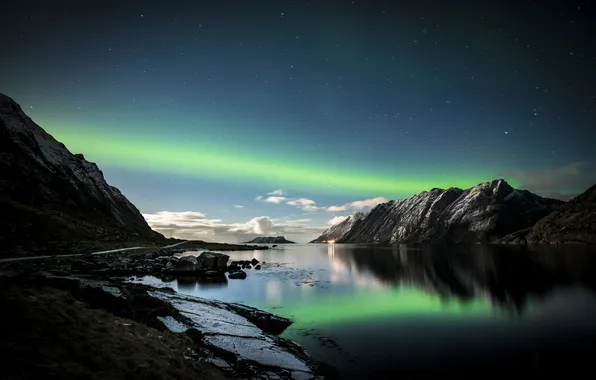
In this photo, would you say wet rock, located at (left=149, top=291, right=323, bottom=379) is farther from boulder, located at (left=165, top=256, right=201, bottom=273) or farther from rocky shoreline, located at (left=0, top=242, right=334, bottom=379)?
boulder, located at (left=165, top=256, right=201, bottom=273)

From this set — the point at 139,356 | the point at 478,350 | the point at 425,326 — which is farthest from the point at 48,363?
the point at 425,326

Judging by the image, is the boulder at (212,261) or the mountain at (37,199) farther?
the mountain at (37,199)

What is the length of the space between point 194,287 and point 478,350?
44.5 meters

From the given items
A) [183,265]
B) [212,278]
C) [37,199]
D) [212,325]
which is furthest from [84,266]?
→ [37,199]

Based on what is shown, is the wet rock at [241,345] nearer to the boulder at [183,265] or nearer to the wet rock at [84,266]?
the wet rock at [84,266]

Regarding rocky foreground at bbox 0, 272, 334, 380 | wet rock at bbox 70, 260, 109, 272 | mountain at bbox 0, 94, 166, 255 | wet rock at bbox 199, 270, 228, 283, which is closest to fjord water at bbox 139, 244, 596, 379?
wet rock at bbox 199, 270, 228, 283

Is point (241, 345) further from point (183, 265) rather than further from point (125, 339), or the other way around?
point (183, 265)

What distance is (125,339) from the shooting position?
1539cm

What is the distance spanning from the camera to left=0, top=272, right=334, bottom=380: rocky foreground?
11.7 meters

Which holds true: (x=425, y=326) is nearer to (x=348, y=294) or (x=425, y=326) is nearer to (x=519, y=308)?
(x=519, y=308)

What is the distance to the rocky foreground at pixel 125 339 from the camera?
38.3ft

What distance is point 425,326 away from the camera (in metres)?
31.4

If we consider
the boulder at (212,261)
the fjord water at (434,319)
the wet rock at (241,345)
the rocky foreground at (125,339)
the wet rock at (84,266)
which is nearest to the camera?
the rocky foreground at (125,339)

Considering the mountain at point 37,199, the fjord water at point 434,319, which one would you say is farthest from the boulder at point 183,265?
the mountain at point 37,199
